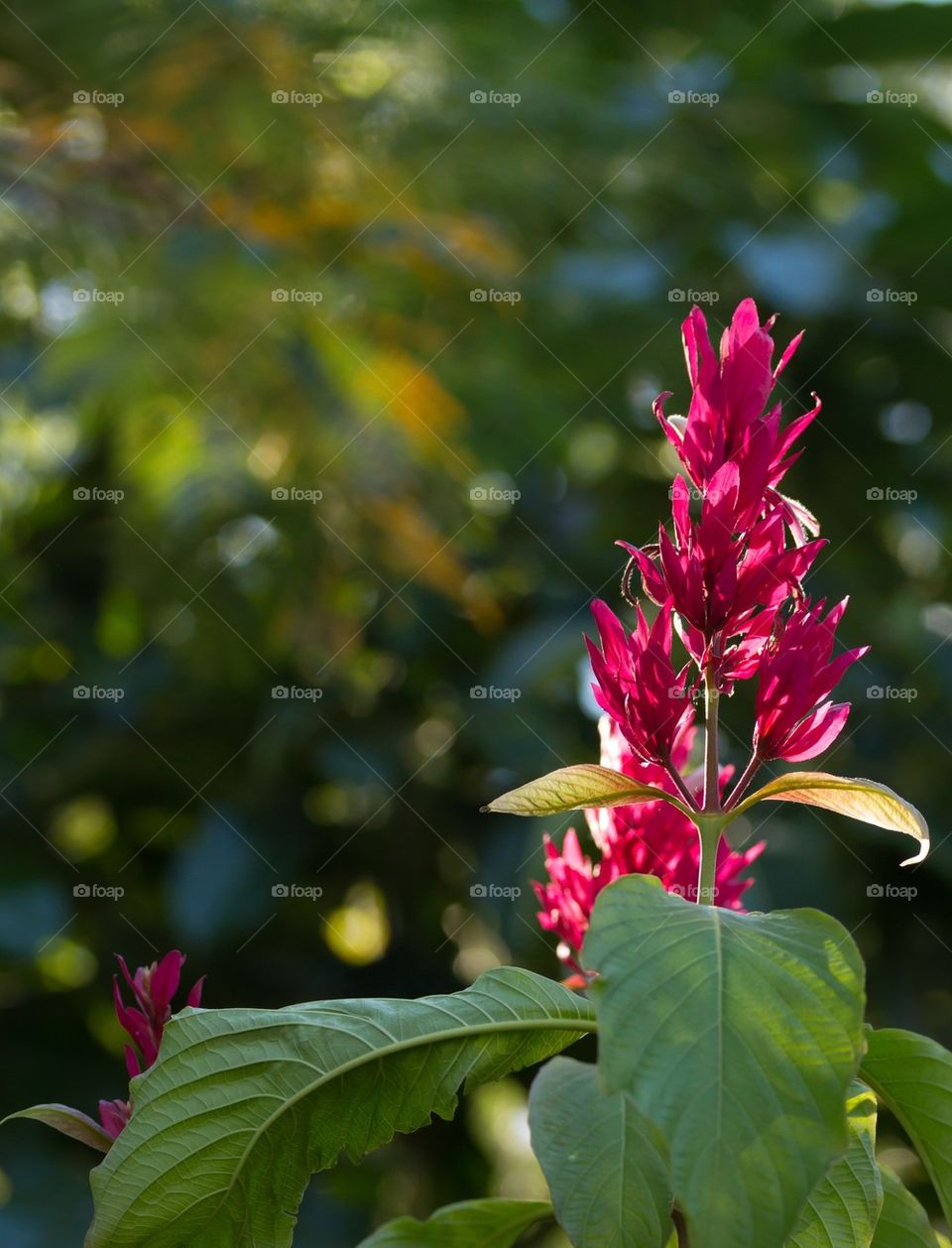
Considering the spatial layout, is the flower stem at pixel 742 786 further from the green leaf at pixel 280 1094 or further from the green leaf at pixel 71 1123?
the green leaf at pixel 71 1123

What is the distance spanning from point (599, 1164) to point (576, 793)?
13 centimetres

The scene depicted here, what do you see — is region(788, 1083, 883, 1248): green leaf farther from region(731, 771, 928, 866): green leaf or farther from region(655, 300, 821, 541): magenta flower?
region(655, 300, 821, 541): magenta flower

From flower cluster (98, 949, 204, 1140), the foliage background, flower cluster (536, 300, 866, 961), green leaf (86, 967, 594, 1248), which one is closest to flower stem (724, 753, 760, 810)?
flower cluster (536, 300, 866, 961)

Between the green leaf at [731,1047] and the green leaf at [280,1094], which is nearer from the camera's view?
the green leaf at [731,1047]

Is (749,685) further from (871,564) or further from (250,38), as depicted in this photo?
(250,38)

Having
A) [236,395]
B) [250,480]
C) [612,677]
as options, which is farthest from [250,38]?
[612,677]

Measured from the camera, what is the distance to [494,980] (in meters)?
0.49

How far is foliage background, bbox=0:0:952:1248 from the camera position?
6.28 feet

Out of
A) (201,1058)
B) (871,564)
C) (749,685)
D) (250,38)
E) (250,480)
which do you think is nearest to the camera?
(201,1058)

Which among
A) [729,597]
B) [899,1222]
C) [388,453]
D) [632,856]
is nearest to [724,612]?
[729,597]

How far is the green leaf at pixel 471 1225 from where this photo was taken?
0.53 metres

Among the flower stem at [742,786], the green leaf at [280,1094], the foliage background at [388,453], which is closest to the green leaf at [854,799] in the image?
the flower stem at [742,786]

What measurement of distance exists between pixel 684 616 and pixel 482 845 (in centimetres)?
164

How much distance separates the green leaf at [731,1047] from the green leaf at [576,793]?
0.06 m
